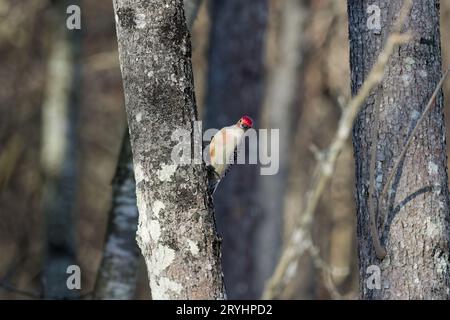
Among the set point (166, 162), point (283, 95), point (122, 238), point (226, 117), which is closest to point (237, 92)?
point (226, 117)

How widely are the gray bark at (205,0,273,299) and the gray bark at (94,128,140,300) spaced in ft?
12.6

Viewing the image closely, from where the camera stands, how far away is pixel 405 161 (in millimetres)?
3145

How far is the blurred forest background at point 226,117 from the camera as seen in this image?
9.16m

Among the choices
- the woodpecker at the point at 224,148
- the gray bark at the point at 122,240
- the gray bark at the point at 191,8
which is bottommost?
the gray bark at the point at 122,240

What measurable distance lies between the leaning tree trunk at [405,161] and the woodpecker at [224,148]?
2.52 ft

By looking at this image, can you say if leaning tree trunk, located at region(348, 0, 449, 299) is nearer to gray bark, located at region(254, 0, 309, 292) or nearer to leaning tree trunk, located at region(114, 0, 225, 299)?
leaning tree trunk, located at region(114, 0, 225, 299)

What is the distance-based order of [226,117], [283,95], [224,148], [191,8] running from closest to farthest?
1. [224,148]
2. [191,8]
3. [226,117]
4. [283,95]

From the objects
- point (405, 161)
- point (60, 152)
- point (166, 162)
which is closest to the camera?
point (166, 162)

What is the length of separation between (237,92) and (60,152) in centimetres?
294

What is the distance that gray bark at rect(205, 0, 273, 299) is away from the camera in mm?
9117

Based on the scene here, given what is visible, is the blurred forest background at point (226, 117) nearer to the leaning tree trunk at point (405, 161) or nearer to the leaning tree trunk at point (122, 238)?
the leaning tree trunk at point (122, 238)

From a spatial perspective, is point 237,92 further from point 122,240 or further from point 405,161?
point 405,161

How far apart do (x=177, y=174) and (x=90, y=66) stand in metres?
9.38

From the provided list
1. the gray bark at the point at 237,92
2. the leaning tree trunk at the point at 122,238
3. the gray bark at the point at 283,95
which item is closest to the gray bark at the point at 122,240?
the leaning tree trunk at the point at 122,238
